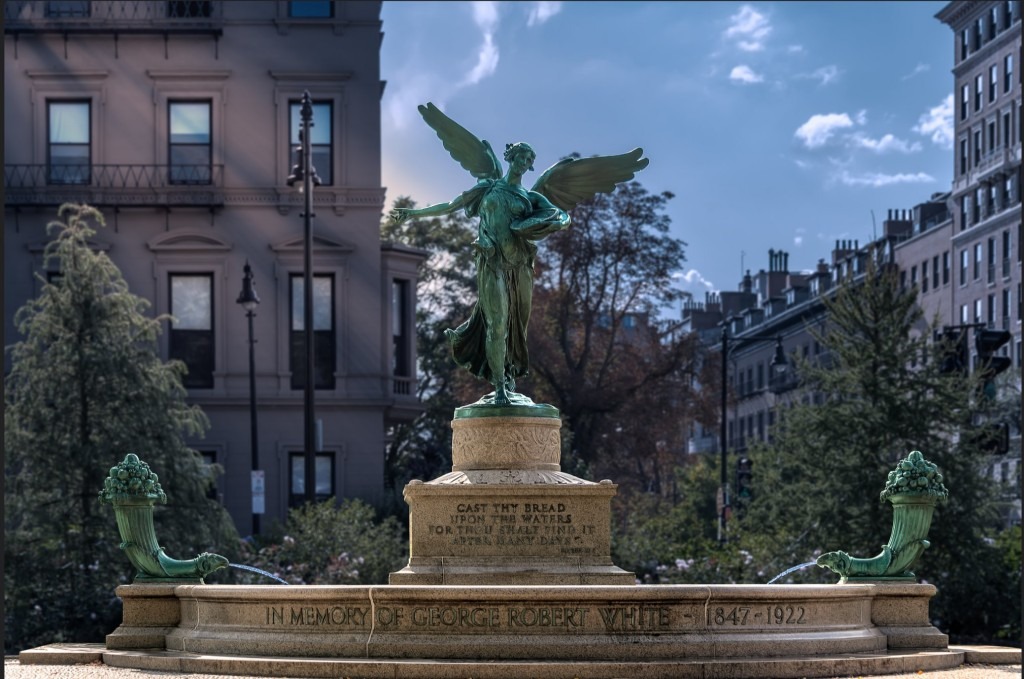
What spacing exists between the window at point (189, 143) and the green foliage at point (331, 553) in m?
16.8

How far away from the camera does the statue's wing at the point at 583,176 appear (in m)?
18.2

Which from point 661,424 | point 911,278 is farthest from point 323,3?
point 911,278

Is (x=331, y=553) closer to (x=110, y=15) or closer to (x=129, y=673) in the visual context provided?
(x=129, y=673)

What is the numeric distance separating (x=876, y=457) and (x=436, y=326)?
105 feet

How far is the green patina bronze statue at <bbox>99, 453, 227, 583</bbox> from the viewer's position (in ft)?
55.5

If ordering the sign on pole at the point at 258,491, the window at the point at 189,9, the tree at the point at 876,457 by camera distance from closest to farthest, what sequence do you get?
the tree at the point at 876,457 → the sign on pole at the point at 258,491 → the window at the point at 189,9

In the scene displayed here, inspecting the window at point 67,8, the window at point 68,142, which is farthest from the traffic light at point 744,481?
the window at point 67,8

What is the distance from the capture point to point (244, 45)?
43.1 meters

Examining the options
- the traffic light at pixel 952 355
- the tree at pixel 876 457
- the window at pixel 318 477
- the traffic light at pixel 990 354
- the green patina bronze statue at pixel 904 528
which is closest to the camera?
the green patina bronze statue at pixel 904 528

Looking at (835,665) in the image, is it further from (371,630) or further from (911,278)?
(911,278)

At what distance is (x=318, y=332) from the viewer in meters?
42.8

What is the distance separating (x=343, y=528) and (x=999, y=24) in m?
60.6

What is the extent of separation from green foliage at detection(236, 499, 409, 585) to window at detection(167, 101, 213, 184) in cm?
1677

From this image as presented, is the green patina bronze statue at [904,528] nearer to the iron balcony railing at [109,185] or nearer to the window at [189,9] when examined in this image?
the iron balcony railing at [109,185]
